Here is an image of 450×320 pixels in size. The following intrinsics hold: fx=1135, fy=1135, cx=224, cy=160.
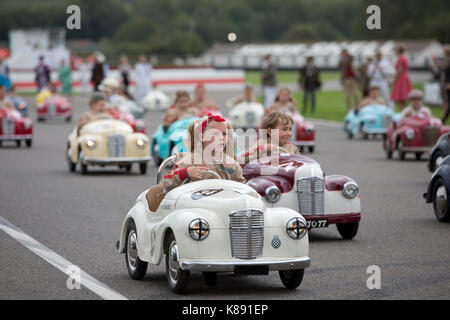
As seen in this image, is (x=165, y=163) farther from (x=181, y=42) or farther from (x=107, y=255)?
(x=181, y=42)

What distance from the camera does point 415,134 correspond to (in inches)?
819

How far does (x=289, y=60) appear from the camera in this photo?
105 metres

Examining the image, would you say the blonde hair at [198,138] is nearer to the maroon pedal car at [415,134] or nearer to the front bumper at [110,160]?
the front bumper at [110,160]

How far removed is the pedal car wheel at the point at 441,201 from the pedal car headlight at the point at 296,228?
4330 millimetres

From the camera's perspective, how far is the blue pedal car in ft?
85.4

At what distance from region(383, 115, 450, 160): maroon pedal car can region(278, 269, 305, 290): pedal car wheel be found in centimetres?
1259

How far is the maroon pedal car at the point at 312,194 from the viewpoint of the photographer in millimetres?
11078

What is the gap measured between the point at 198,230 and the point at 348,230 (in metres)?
3.70

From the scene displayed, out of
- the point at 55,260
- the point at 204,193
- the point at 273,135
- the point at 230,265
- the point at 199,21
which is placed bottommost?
the point at 55,260

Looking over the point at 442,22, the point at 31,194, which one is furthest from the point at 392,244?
the point at 442,22

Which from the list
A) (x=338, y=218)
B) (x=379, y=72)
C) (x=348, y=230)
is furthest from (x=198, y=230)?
(x=379, y=72)

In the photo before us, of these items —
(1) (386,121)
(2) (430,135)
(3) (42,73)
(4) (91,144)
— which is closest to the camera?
(4) (91,144)

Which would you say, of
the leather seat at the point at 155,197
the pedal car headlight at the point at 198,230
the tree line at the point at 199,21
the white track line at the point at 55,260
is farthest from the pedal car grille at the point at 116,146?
the tree line at the point at 199,21

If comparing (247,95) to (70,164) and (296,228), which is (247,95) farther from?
(296,228)
